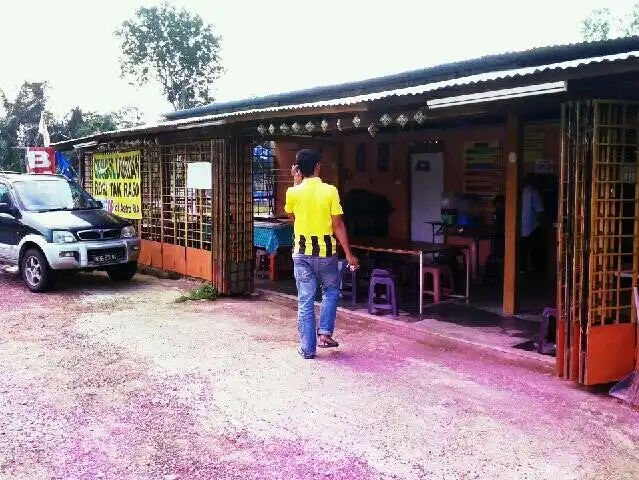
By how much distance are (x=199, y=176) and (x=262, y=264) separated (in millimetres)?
2001

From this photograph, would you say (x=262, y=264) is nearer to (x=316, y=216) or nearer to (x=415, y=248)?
(x=415, y=248)

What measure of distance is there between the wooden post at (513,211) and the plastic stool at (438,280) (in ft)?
3.02

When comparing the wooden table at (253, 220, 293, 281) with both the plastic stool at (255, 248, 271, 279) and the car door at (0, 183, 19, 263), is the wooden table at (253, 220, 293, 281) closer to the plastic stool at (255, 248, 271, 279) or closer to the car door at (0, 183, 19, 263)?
the plastic stool at (255, 248, 271, 279)

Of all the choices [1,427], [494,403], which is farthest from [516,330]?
[1,427]

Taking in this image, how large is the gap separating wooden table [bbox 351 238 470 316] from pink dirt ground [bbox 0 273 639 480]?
87 centimetres

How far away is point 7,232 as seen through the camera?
986 centimetres

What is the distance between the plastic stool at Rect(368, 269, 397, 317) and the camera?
7.54 metres

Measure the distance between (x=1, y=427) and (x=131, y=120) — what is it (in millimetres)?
29373

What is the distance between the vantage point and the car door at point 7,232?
9.72 metres

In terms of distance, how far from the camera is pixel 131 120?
31906 mm

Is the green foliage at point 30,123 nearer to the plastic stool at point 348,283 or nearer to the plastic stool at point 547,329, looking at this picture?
the plastic stool at point 348,283

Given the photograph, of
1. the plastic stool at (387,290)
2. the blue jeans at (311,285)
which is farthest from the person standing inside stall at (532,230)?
the blue jeans at (311,285)

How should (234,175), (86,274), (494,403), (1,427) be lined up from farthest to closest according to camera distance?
(86,274), (234,175), (494,403), (1,427)

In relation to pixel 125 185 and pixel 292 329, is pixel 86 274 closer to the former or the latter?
pixel 125 185
